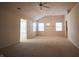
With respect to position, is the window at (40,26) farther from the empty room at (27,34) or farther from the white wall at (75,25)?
the white wall at (75,25)

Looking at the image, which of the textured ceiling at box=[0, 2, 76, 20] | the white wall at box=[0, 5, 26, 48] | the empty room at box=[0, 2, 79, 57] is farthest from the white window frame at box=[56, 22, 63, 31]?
the white wall at box=[0, 5, 26, 48]

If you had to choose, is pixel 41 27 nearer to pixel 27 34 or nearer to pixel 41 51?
pixel 27 34

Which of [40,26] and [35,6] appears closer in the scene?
[35,6]

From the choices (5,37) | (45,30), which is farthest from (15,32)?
Result: (45,30)

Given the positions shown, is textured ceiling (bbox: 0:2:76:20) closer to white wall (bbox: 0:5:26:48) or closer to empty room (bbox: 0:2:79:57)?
empty room (bbox: 0:2:79:57)

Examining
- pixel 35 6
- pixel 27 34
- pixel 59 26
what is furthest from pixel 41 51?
pixel 59 26

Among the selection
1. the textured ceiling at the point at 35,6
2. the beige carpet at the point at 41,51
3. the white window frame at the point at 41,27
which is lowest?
the beige carpet at the point at 41,51

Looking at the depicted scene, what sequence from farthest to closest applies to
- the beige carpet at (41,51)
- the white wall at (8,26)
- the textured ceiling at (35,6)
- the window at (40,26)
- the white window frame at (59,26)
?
the window at (40,26) → the white window frame at (59,26) → the textured ceiling at (35,6) → the white wall at (8,26) → the beige carpet at (41,51)

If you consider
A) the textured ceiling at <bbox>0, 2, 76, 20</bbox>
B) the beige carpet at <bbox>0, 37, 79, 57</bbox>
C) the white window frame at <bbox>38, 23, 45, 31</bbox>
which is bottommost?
the beige carpet at <bbox>0, 37, 79, 57</bbox>

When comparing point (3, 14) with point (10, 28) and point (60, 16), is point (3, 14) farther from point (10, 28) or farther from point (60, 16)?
point (60, 16)

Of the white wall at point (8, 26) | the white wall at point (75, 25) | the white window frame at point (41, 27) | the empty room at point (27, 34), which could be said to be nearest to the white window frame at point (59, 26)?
the white window frame at point (41, 27)

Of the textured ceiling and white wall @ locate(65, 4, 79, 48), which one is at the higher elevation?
the textured ceiling

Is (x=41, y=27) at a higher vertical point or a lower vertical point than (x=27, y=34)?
higher

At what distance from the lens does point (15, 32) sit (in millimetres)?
9328
